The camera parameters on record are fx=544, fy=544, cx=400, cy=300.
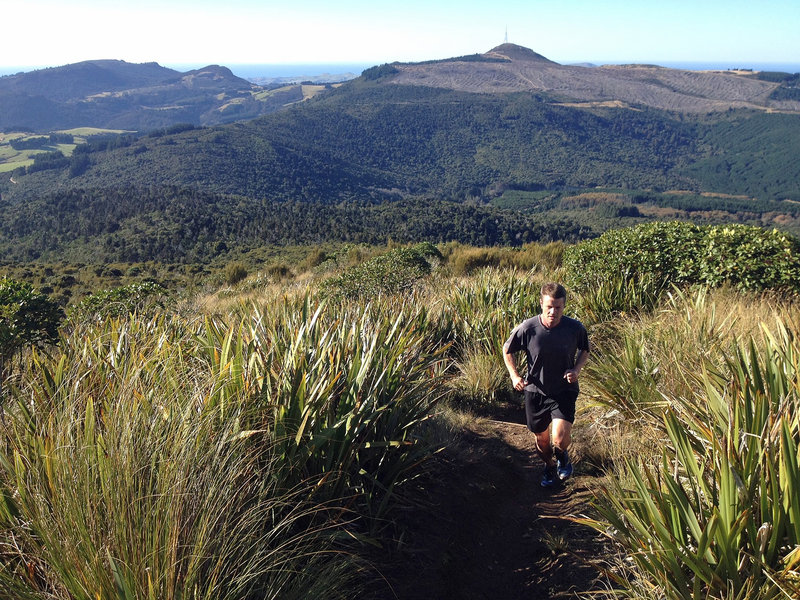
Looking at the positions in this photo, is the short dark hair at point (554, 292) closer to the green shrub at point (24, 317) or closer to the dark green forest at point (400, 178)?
the green shrub at point (24, 317)

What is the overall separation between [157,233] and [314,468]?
147 ft

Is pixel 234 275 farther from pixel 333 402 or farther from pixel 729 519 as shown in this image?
pixel 729 519

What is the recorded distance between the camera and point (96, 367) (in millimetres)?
2643

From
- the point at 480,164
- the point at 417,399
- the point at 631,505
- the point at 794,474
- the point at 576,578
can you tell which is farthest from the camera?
the point at 480,164

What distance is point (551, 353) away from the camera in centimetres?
335

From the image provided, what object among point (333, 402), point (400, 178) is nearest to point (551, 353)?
point (333, 402)

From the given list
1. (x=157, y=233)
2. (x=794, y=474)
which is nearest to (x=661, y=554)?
(x=794, y=474)

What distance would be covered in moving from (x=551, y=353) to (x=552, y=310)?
267 mm

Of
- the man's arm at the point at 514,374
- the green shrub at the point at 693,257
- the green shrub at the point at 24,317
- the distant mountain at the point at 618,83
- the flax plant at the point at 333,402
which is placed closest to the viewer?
the flax plant at the point at 333,402

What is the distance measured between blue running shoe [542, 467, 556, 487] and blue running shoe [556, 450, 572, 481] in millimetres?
36

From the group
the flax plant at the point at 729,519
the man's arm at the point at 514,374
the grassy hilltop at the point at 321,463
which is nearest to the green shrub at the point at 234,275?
the grassy hilltop at the point at 321,463

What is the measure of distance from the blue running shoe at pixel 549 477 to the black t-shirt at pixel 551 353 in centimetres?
46

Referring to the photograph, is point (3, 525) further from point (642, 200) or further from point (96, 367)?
point (642, 200)

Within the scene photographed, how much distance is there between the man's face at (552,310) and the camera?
3297 mm
